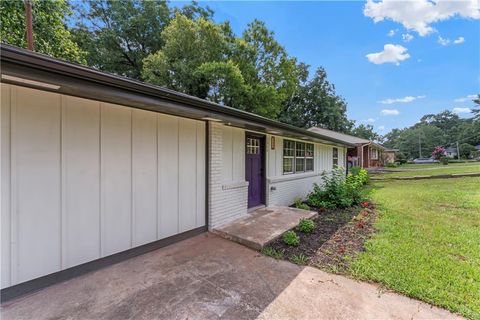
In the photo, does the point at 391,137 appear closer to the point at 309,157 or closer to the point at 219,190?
the point at 309,157

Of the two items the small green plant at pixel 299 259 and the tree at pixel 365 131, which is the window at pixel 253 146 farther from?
the tree at pixel 365 131

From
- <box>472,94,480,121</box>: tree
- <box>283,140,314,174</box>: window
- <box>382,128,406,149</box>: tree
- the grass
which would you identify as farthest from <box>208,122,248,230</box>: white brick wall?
<box>382,128,406,149</box>: tree

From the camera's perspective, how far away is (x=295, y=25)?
11945 mm

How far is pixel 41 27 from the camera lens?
32.2 ft

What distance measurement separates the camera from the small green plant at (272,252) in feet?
12.0

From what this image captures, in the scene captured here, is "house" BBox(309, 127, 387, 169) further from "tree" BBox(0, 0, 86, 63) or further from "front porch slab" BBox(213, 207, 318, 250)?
"tree" BBox(0, 0, 86, 63)

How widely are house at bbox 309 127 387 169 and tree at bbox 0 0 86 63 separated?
660 inches

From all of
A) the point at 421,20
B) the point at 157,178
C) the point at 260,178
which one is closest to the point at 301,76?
the point at 421,20

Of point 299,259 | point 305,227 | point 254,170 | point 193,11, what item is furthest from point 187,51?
point 299,259

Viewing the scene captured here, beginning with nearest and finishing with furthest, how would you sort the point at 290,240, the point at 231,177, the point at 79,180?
the point at 79,180
the point at 290,240
the point at 231,177

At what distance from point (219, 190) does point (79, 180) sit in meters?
2.67

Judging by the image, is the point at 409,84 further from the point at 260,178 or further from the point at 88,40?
→ the point at 88,40

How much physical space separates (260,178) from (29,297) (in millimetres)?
5205

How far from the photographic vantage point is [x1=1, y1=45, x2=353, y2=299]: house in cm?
241
